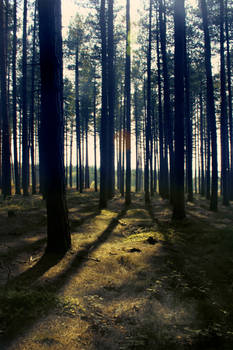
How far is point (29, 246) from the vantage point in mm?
6082

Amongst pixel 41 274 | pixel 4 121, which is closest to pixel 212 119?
pixel 41 274

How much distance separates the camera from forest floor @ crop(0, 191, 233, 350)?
2.80m

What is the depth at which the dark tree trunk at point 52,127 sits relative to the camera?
533 cm

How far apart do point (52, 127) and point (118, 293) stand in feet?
12.3

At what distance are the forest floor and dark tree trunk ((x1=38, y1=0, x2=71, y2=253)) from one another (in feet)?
2.24

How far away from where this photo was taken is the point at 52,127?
214 inches

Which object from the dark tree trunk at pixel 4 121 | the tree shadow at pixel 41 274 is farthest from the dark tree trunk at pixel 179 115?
the dark tree trunk at pixel 4 121

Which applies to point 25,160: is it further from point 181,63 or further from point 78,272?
point 78,272

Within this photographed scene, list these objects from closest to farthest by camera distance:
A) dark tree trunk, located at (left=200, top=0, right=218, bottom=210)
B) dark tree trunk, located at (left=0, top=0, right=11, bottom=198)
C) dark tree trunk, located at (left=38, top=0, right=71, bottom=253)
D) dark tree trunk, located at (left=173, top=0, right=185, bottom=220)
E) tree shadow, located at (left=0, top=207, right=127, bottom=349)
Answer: tree shadow, located at (left=0, top=207, right=127, bottom=349) → dark tree trunk, located at (left=38, top=0, right=71, bottom=253) → dark tree trunk, located at (left=173, top=0, right=185, bottom=220) → dark tree trunk, located at (left=200, top=0, right=218, bottom=210) → dark tree trunk, located at (left=0, top=0, right=11, bottom=198)

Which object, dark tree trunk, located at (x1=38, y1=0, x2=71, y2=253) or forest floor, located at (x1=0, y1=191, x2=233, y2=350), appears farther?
dark tree trunk, located at (x1=38, y1=0, x2=71, y2=253)

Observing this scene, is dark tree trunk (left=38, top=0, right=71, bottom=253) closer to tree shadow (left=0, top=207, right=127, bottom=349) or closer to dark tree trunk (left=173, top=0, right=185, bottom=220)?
tree shadow (left=0, top=207, right=127, bottom=349)

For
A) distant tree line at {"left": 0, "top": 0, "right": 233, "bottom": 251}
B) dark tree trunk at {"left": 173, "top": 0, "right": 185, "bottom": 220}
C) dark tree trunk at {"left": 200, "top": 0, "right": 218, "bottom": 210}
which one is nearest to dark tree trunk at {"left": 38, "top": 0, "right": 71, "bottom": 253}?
distant tree line at {"left": 0, "top": 0, "right": 233, "bottom": 251}

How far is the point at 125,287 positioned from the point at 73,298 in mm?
977

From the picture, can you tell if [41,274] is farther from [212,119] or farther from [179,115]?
[212,119]
